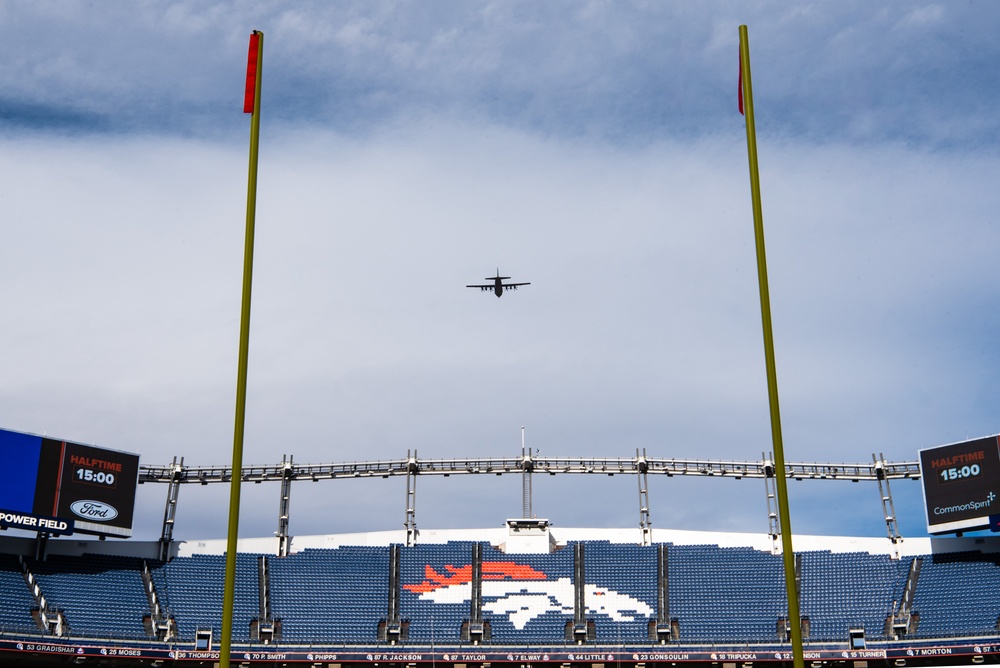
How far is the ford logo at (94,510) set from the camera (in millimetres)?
66812

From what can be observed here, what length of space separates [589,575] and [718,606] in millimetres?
8376

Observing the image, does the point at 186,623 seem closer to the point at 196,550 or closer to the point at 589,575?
the point at 196,550

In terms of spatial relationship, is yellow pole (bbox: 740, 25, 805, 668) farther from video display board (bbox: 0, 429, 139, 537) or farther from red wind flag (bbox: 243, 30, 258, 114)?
video display board (bbox: 0, 429, 139, 537)

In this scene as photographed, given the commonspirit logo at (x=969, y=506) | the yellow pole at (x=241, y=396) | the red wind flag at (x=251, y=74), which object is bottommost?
the yellow pole at (x=241, y=396)

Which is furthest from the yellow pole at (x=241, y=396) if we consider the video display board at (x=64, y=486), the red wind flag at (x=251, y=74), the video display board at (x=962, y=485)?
the video display board at (x=962, y=485)

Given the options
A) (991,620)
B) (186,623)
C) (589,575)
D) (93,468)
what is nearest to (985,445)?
(991,620)

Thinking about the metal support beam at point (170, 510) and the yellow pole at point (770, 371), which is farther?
the metal support beam at point (170, 510)

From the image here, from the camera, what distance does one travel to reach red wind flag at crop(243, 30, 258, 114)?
64.5 feet

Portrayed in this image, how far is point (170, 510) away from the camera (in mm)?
72250

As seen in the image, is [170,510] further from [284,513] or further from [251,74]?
[251,74]

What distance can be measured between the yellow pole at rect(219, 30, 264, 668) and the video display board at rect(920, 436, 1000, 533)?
2330 inches

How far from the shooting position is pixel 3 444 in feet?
213

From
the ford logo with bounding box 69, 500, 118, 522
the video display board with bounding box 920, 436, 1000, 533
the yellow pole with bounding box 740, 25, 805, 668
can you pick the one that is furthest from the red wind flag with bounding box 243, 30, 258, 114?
the video display board with bounding box 920, 436, 1000, 533

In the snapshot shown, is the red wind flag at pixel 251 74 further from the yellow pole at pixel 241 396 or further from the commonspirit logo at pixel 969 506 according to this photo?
the commonspirit logo at pixel 969 506
